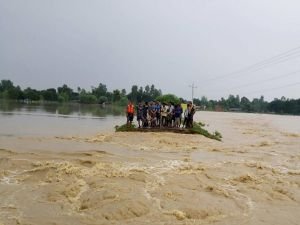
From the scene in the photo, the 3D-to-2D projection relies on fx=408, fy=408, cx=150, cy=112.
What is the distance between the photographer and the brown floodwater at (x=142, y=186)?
7.86 meters

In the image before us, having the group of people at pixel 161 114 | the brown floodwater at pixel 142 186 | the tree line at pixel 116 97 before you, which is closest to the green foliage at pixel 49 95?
the tree line at pixel 116 97

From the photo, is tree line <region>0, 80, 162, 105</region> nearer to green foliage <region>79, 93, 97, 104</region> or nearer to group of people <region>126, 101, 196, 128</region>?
green foliage <region>79, 93, 97, 104</region>

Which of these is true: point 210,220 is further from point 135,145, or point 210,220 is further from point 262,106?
point 262,106

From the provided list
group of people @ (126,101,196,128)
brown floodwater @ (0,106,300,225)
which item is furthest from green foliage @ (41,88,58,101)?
brown floodwater @ (0,106,300,225)

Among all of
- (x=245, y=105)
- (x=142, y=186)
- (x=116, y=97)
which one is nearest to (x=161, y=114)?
(x=142, y=186)

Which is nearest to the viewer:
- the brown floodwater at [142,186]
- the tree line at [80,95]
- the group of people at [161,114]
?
the brown floodwater at [142,186]

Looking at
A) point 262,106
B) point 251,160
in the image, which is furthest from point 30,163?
point 262,106

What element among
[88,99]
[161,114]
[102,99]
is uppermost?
[102,99]

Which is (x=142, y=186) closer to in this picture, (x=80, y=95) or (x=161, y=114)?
(x=161, y=114)

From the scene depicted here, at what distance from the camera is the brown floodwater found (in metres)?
7.86

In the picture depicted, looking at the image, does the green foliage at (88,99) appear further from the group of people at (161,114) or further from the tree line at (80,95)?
the group of people at (161,114)

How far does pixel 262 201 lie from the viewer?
9391 millimetres

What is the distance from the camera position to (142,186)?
10141mm

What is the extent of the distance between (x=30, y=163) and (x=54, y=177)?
2217mm
